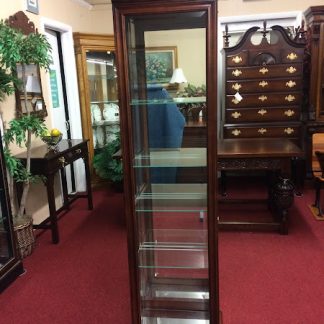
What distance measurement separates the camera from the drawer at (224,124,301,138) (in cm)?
454

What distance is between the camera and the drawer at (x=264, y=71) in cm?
439

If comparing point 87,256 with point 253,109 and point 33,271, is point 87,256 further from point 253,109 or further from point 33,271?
point 253,109

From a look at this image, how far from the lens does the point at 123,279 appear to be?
2691 millimetres

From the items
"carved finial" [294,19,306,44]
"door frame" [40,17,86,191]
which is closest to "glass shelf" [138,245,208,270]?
"door frame" [40,17,86,191]

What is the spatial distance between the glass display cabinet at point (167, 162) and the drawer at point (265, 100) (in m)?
2.91

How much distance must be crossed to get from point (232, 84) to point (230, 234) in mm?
2033

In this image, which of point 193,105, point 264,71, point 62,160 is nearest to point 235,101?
point 264,71

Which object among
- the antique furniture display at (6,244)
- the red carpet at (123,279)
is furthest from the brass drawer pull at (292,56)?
the antique furniture display at (6,244)

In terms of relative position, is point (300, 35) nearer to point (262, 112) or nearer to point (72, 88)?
point (262, 112)

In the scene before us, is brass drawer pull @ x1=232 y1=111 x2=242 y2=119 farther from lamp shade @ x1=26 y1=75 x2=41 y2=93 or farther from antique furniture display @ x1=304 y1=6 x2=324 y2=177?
lamp shade @ x1=26 y1=75 x2=41 y2=93

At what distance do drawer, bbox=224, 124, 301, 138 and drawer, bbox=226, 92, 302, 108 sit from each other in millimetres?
275

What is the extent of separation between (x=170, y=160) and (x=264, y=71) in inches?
123

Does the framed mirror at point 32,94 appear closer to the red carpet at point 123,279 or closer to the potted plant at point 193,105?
the red carpet at point 123,279

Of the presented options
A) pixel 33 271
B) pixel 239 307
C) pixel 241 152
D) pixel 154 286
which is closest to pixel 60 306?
pixel 33 271
